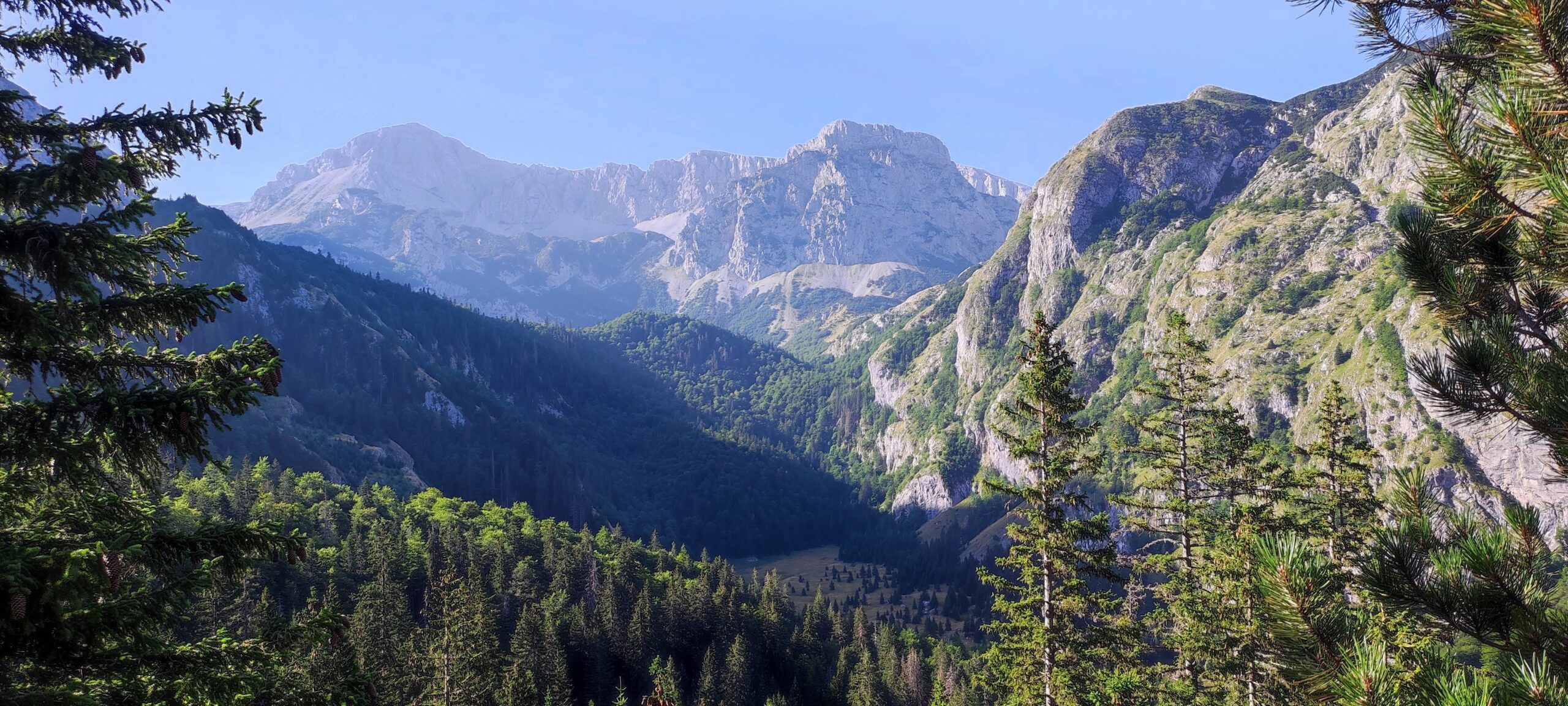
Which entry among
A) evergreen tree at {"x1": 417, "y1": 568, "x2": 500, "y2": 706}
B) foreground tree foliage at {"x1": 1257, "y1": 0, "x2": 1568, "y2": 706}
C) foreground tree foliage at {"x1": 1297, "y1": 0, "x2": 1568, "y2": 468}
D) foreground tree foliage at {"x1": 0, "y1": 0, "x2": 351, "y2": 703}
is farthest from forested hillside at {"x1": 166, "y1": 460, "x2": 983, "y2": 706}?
foreground tree foliage at {"x1": 1297, "y1": 0, "x2": 1568, "y2": 468}

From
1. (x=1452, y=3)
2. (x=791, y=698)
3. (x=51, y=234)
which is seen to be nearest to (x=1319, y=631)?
(x=1452, y=3)

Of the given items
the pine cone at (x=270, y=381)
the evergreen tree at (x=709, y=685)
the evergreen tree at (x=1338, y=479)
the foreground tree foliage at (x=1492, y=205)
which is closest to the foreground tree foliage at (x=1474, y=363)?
the foreground tree foliage at (x=1492, y=205)

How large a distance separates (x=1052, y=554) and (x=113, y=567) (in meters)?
23.0

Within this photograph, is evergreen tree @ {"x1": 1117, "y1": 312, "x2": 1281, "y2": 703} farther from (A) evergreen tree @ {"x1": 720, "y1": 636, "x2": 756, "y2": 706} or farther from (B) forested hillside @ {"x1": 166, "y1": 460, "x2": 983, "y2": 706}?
(A) evergreen tree @ {"x1": 720, "y1": 636, "x2": 756, "y2": 706}

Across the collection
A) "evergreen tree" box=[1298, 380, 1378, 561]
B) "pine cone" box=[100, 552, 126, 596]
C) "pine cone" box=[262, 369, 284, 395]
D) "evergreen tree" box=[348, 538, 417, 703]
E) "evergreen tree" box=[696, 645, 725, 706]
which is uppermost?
"evergreen tree" box=[1298, 380, 1378, 561]

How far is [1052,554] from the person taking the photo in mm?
23766

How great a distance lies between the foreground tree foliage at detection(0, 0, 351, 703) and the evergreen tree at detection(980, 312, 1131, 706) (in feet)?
65.5

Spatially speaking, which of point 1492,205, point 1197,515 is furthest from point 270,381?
point 1197,515

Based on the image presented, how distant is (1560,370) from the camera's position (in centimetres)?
739

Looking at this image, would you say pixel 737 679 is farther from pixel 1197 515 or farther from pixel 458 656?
pixel 1197 515

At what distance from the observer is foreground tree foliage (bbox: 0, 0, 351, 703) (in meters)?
8.07

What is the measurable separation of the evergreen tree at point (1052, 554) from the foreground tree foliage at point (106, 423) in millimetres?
19970

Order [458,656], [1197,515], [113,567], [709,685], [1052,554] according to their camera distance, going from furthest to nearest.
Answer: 1. [709,685]
2. [458,656]
3. [1197,515]
4. [1052,554]
5. [113,567]

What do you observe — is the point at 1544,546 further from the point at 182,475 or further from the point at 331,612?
the point at 182,475
